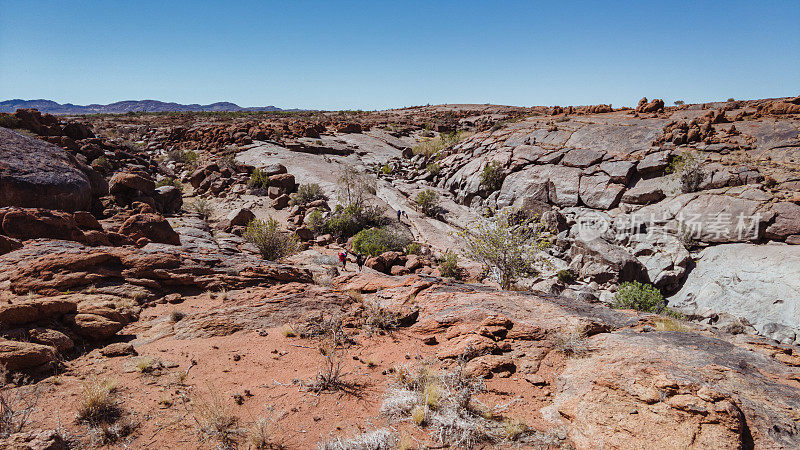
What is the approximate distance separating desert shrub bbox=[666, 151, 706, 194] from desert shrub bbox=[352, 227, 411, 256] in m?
13.1

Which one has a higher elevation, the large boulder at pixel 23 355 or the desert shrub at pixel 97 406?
the large boulder at pixel 23 355

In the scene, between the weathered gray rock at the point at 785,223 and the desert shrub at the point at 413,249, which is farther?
the desert shrub at the point at 413,249

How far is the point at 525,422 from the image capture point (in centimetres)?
404

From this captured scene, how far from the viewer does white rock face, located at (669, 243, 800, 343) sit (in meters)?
9.49

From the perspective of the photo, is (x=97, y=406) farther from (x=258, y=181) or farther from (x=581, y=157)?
(x=581, y=157)

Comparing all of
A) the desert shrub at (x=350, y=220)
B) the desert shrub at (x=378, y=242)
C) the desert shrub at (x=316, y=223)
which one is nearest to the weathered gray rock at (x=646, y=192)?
the desert shrub at (x=378, y=242)

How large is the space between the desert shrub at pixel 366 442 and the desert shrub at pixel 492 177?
20.0 metres

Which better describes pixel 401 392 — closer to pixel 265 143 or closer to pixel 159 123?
pixel 265 143

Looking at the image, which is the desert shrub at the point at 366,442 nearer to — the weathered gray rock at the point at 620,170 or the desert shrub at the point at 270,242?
the desert shrub at the point at 270,242

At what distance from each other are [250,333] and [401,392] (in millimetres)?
3282

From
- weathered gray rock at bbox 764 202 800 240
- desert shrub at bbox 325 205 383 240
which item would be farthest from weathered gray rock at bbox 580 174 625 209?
desert shrub at bbox 325 205 383 240

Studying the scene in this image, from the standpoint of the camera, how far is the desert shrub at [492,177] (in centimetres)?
2205

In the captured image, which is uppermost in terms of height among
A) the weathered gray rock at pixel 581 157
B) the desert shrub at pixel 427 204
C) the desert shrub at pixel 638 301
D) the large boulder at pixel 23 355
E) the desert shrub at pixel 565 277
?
the weathered gray rock at pixel 581 157

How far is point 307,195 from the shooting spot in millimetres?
20766
